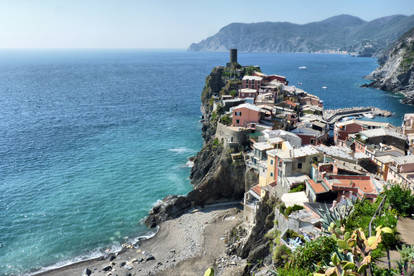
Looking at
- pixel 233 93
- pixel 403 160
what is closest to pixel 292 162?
pixel 403 160

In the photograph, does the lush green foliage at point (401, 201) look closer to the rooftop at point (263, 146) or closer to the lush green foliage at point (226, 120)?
the rooftop at point (263, 146)

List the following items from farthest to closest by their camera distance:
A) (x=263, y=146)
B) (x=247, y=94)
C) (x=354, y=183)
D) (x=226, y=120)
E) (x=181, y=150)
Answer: (x=247, y=94), (x=181, y=150), (x=226, y=120), (x=263, y=146), (x=354, y=183)

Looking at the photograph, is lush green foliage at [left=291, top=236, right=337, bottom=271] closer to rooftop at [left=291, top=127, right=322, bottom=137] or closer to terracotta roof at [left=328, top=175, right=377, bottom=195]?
terracotta roof at [left=328, top=175, right=377, bottom=195]

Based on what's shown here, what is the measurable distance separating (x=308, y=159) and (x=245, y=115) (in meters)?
17.7

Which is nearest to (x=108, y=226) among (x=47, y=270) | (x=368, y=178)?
(x=47, y=270)

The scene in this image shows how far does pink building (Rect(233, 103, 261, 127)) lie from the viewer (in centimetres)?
5109

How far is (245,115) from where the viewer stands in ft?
169

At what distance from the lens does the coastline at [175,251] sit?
1312 inches

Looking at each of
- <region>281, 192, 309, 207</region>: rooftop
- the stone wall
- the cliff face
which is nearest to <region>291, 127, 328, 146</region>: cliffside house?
the stone wall

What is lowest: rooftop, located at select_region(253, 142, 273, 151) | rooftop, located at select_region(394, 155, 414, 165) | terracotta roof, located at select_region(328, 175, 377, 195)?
terracotta roof, located at select_region(328, 175, 377, 195)

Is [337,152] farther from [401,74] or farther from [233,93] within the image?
[401,74]

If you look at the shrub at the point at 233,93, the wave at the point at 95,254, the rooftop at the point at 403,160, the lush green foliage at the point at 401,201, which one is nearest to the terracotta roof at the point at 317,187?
the rooftop at the point at 403,160

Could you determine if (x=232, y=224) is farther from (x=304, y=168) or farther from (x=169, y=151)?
(x=169, y=151)

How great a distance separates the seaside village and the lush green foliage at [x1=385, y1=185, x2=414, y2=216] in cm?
291
